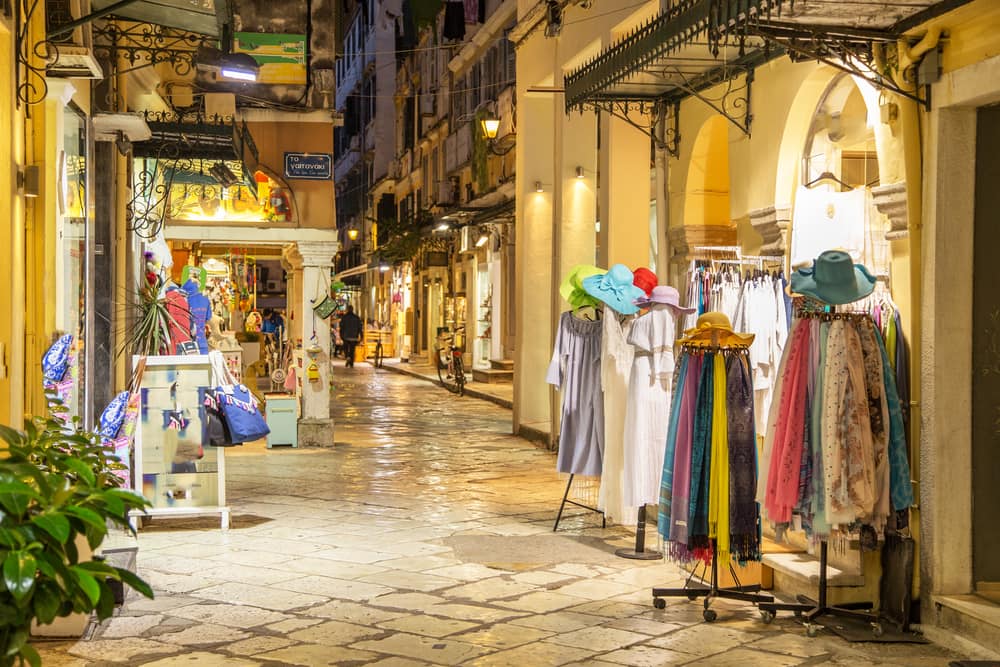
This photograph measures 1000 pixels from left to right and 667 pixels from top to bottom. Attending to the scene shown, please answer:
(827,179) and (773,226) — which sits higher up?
(827,179)

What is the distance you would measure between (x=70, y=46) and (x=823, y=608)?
5.58 m

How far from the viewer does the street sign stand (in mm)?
16891

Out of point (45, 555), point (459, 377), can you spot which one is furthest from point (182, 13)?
point (459, 377)

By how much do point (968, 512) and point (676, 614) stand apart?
1.74 metres

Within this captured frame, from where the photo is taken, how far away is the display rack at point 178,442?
991cm

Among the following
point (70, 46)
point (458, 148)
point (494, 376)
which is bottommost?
point (494, 376)

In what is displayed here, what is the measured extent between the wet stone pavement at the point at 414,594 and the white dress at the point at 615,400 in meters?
0.41

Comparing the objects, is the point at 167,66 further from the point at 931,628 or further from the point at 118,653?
the point at 931,628

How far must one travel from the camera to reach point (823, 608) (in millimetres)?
6891

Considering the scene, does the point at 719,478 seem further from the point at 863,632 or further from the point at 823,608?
the point at 863,632

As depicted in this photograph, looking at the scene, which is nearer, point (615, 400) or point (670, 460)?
point (670, 460)

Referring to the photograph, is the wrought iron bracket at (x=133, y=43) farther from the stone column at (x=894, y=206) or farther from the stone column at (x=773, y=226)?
the stone column at (x=894, y=206)

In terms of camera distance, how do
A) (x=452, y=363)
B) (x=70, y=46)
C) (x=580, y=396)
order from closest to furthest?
(x=70, y=46) < (x=580, y=396) < (x=452, y=363)

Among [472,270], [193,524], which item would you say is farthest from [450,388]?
[193,524]
